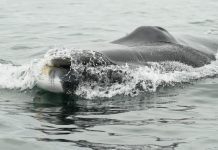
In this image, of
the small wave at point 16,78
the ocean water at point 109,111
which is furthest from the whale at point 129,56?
the small wave at point 16,78

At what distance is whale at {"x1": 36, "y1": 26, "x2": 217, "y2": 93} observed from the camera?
9.97m

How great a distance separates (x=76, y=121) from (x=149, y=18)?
16.0 m

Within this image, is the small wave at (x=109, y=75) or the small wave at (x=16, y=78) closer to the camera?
the small wave at (x=109, y=75)

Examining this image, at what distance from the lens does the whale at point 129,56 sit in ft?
32.7

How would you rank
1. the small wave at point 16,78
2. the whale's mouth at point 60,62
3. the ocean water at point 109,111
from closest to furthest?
1. the ocean water at point 109,111
2. the whale's mouth at point 60,62
3. the small wave at point 16,78

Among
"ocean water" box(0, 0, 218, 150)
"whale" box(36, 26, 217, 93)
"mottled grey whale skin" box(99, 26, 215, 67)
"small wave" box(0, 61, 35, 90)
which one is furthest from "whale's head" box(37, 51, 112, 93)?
"mottled grey whale skin" box(99, 26, 215, 67)

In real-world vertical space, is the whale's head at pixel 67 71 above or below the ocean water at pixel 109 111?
above

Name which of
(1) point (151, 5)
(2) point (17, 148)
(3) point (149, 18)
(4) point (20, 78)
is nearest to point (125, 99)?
(4) point (20, 78)

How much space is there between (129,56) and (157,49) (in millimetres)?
1058

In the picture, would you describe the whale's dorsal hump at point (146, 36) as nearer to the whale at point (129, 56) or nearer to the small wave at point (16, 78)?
the whale at point (129, 56)

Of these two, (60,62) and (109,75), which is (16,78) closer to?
(60,62)

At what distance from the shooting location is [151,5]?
94.1 feet

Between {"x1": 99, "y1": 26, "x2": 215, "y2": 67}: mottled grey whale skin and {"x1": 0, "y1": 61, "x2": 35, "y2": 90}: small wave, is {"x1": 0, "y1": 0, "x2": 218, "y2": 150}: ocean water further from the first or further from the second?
{"x1": 99, "y1": 26, "x2": 215, "y2": 67}: mottled grey whale skin

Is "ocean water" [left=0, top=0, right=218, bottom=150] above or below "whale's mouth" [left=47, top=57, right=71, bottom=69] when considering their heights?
below
